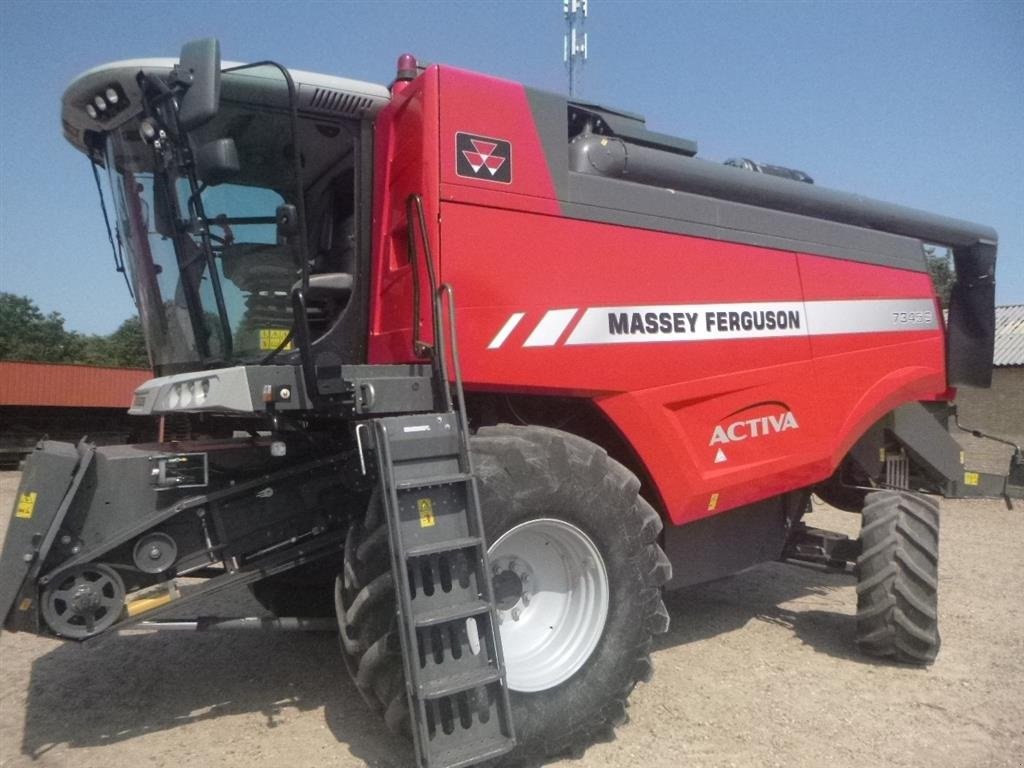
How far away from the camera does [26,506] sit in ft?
10.2

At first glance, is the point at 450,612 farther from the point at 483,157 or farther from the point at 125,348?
the point at 125,348

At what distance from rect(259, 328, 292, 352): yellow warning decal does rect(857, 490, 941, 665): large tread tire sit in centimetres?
339

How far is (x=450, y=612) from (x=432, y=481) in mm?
464

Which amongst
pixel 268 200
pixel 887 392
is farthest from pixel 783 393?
pixel 268 200

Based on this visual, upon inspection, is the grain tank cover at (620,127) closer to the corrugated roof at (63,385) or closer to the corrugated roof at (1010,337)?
the corrugated roof at (1010,337)

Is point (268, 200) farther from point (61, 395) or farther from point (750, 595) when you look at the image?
point (61, 395)

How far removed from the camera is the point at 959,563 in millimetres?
7324

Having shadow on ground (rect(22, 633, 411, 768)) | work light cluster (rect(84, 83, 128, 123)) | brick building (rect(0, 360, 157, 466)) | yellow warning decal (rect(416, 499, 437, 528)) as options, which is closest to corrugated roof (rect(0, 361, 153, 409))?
brick building (rect(0, 360, 157, 466))

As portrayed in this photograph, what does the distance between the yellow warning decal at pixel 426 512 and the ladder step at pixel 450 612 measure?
0.90 ft

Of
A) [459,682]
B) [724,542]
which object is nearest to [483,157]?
[459,682]

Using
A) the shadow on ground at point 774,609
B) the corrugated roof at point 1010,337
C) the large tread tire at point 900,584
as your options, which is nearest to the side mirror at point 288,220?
the shadow on ground at point 774,609

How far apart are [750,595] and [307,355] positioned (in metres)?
4.11

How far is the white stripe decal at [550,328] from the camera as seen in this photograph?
3.36 meters

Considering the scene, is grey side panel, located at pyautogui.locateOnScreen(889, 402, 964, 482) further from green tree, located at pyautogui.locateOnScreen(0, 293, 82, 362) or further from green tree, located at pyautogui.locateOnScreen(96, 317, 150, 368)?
green tree, located at pyautogui.locateOnScreen(0, 293, 82, 362)
